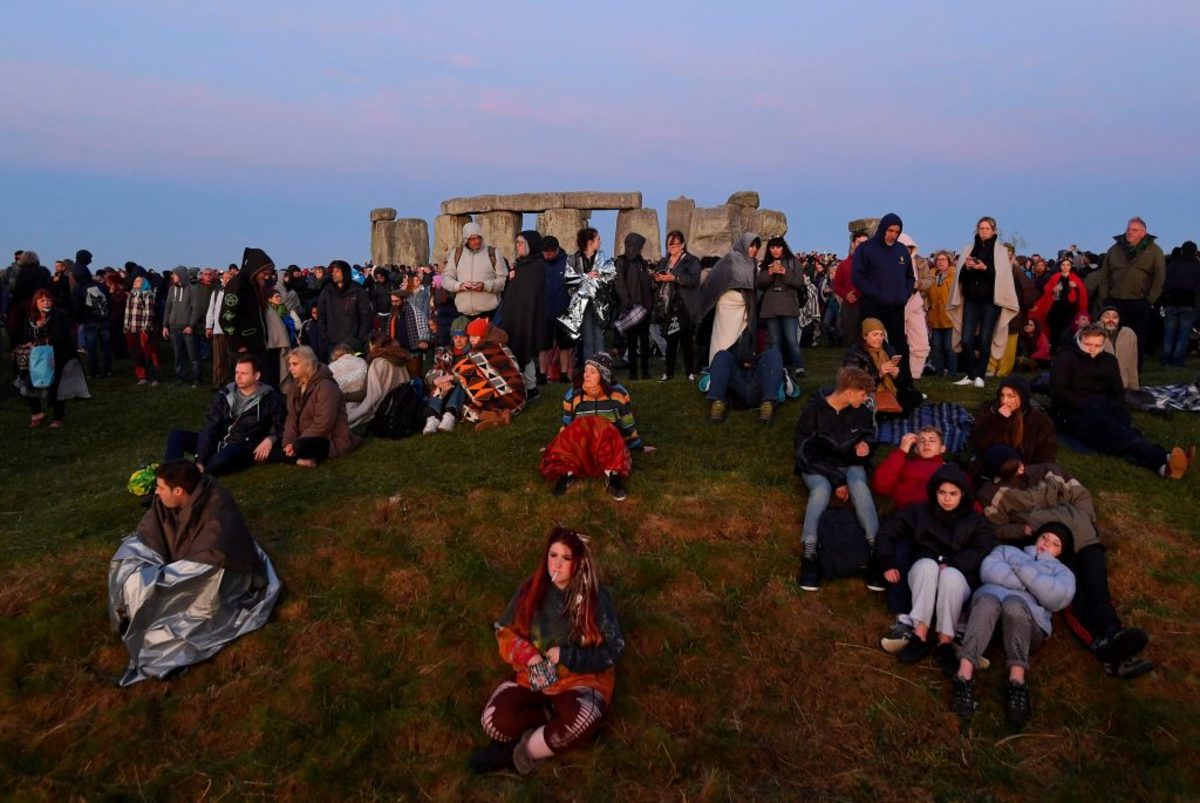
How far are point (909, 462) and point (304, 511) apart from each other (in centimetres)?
510

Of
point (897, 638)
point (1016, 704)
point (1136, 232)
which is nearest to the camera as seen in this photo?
point (1016, 704)

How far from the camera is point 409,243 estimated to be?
3000 cm

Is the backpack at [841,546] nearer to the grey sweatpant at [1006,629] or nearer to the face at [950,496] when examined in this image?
the face at [950,496]

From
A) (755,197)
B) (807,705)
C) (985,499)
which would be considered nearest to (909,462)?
(985,499)

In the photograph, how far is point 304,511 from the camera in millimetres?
7875

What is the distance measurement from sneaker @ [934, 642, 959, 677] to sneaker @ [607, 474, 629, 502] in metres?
2.81

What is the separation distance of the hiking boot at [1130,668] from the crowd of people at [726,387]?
1cm

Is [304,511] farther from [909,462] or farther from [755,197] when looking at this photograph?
[755,197]

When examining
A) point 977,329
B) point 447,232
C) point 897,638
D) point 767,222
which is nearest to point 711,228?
point 767,222

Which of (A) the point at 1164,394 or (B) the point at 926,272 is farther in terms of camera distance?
(B) the point at 926,272

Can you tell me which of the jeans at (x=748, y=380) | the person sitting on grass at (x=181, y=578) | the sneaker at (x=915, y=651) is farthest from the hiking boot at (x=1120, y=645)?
the person sitting on grass at (x=181, y=578)

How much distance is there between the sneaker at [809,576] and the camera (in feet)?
22.4

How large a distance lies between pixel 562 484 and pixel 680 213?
2021 centimetres

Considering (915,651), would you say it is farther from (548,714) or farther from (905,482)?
(548,714)
